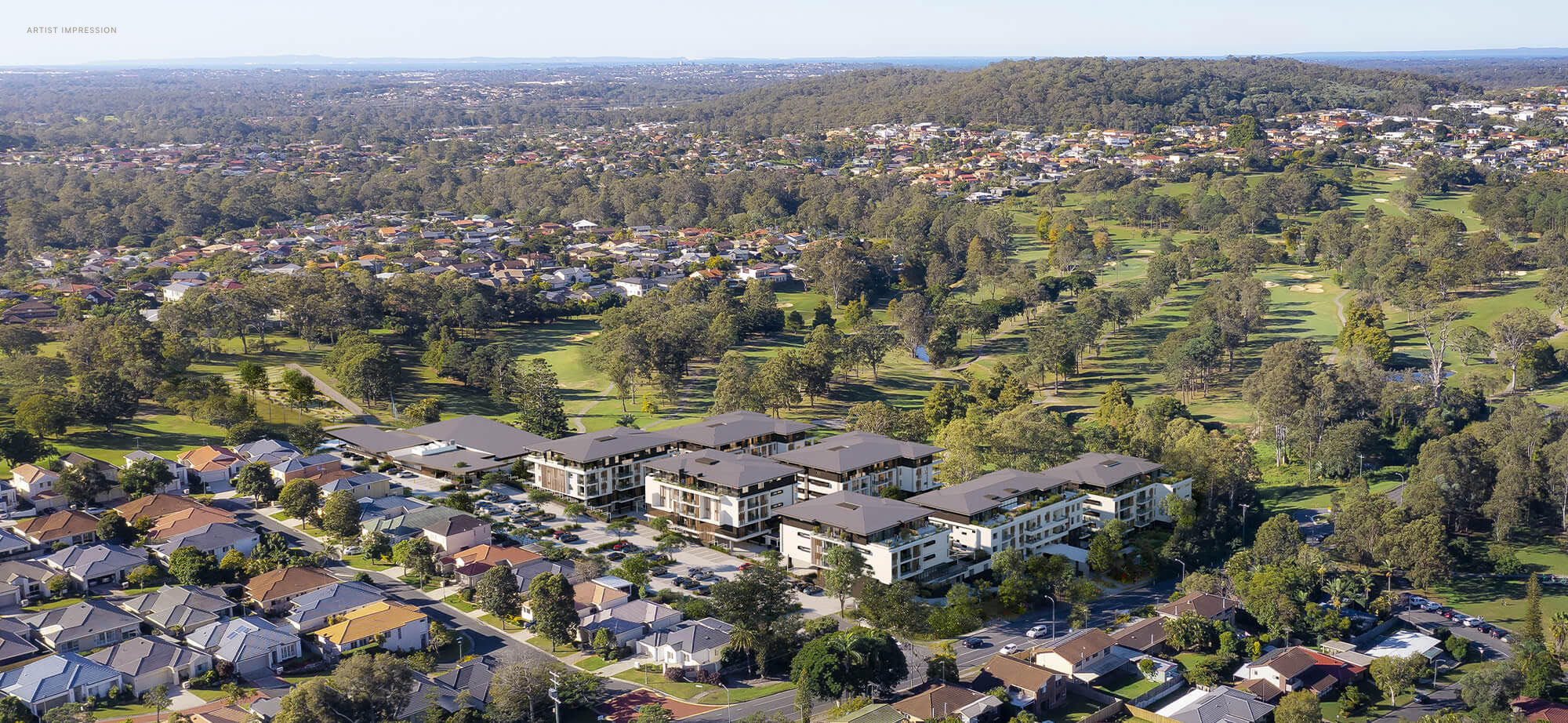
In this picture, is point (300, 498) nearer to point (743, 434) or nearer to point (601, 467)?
Answer: point (601, 467)

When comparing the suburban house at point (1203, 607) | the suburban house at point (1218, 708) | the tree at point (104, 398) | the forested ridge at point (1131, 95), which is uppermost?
the forested ridge at point (1131, 95)

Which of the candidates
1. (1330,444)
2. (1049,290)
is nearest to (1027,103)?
(1049,290)

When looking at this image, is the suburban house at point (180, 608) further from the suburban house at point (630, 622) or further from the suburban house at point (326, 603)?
the suburban house at point (630, 622)

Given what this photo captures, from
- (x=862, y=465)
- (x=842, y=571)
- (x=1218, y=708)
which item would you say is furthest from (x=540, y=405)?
(x=1218, y=708)

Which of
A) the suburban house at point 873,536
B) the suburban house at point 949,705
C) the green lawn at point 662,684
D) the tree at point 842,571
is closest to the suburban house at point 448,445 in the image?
the suburban house at point 873,536

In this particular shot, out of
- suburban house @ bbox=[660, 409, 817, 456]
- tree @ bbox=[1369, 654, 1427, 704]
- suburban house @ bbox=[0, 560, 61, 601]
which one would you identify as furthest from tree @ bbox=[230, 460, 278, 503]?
tree @ bbox=[1369, 654, 1427, 704]

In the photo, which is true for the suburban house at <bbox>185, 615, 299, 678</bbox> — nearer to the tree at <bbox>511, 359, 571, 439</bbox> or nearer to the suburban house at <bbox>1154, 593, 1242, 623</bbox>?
the tree at <bbox>511, 359, 571, 439</bbox>

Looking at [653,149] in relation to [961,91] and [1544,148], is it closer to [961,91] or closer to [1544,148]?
[961,91]
